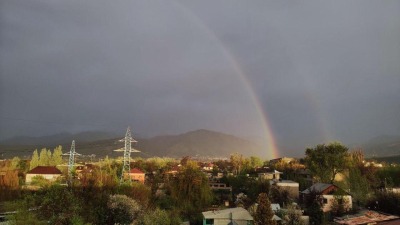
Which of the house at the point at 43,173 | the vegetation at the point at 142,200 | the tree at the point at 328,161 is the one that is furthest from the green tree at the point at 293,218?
the house at the point at 43,173

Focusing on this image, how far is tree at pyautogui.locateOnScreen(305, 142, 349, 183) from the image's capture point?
5422cm

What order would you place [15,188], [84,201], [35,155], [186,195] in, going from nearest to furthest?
[84,201]
[15,188]
[186,195]
[35,155]

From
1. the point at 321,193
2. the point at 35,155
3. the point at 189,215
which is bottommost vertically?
the point at 189,215

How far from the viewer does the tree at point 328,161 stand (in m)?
54.2

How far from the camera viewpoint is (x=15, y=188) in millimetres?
30547

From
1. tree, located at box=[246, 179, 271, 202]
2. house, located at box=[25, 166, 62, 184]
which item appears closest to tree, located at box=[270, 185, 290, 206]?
tree, located at box=[246, 179, 271, 202]

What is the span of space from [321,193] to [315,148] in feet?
94.7

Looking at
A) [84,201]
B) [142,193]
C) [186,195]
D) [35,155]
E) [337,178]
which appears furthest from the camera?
[35,155]

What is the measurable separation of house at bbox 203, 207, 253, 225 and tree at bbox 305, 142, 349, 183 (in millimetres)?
34622

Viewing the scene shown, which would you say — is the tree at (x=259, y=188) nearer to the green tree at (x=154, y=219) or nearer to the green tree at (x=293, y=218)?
the green tree at (x=293, y=218)

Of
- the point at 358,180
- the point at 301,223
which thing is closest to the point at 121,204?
the point at 301,223

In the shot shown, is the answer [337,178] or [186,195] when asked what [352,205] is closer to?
[186,195]

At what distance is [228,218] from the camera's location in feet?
82.3

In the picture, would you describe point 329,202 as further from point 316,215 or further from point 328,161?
point 328,161
